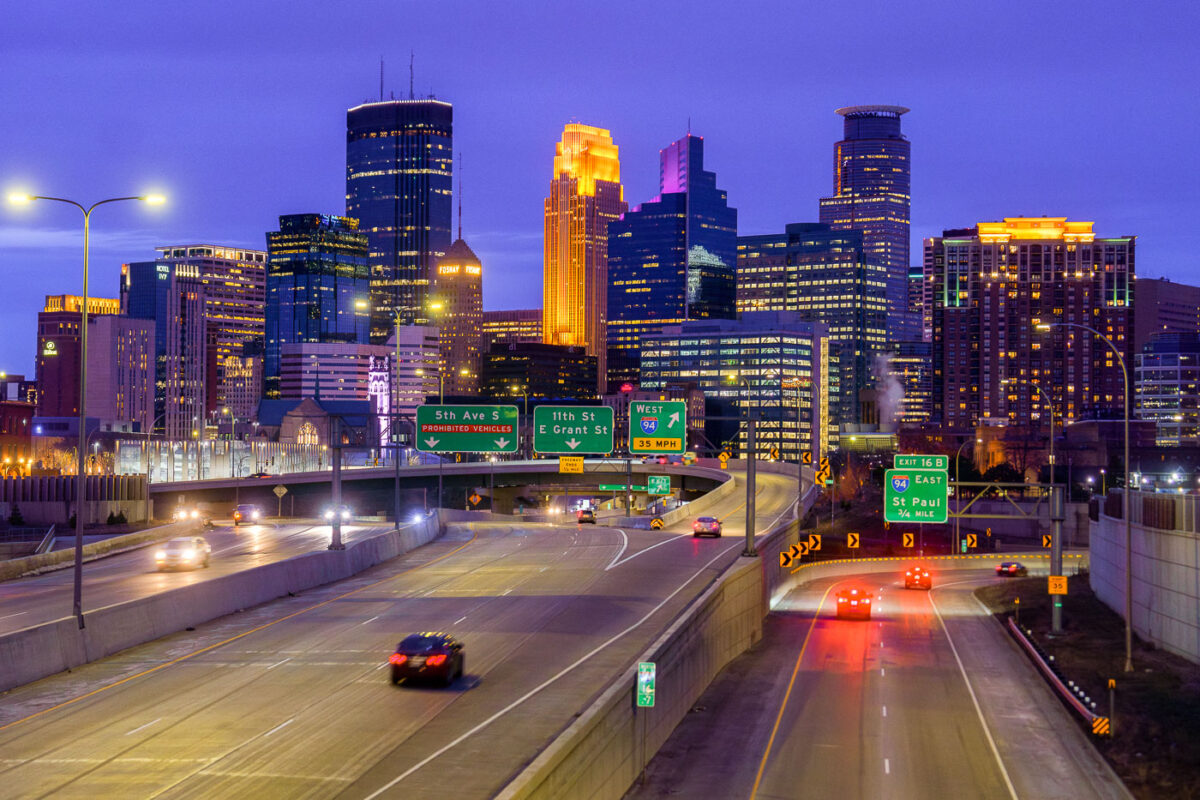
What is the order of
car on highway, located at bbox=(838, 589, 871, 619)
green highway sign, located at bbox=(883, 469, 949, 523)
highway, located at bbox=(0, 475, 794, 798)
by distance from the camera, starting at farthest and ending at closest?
green highway sign, located at bbox=(883, 469, 949, 523)
car on highway, located at bbox=(838, 589, 871, 619)
highway, located at bbox=(0, 475, 794, 798)

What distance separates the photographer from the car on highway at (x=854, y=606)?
65688mm

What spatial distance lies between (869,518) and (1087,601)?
6538 centimetres

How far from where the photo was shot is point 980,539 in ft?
409

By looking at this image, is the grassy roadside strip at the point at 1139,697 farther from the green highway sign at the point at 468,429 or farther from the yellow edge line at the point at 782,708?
the green highway sign at the point at 468,429

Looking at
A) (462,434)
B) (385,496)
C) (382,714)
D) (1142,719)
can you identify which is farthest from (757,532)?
(385,496)

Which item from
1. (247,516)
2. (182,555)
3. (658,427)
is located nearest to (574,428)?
(658,427)

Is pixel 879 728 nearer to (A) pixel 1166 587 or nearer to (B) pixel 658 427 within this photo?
(A) pixel 1166 587

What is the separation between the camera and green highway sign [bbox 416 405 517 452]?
60938 mm

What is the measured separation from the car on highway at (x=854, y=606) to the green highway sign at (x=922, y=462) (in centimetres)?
848

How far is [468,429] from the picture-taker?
61.4m

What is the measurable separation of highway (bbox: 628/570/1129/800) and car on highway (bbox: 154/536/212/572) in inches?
1001

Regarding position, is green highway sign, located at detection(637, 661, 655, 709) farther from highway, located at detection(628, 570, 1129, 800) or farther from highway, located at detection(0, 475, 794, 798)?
highway, located at detection(628, 570, 1129, 800)

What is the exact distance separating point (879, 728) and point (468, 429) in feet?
92.8

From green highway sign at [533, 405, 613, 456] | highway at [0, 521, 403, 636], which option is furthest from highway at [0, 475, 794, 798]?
green highway sign at [533, 405, 613, 456]
